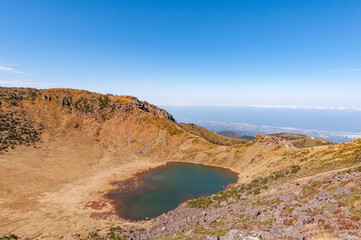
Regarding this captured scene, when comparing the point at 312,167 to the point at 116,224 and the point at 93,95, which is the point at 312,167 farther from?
the point at 93,95

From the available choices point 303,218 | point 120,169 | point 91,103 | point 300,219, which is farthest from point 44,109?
point 303,218

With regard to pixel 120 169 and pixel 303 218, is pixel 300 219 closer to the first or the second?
pixel 303 218

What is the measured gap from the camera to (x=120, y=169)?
108000mm

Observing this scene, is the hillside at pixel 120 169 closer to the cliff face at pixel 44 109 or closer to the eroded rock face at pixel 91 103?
the cliff face at pixel 44 109

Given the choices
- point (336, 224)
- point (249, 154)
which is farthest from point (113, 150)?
point (336, 224)

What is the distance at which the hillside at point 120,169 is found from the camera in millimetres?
33656

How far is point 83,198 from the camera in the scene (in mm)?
71125

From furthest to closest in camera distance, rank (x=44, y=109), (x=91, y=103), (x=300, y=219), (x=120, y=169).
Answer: (x=91, y=103)
(x=44, y=109)
(x=120, y=169)
(x=300, y=219)

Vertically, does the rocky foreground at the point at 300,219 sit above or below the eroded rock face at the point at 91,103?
below

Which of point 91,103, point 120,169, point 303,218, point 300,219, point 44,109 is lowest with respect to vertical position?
point 120,169

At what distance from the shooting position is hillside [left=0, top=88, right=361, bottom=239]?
3366 centimetres

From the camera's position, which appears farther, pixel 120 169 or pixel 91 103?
pixel 91 103

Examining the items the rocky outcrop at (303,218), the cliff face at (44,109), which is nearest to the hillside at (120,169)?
the rocky outcrop at (303,218)

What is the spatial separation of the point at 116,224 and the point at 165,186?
35.8 metres
